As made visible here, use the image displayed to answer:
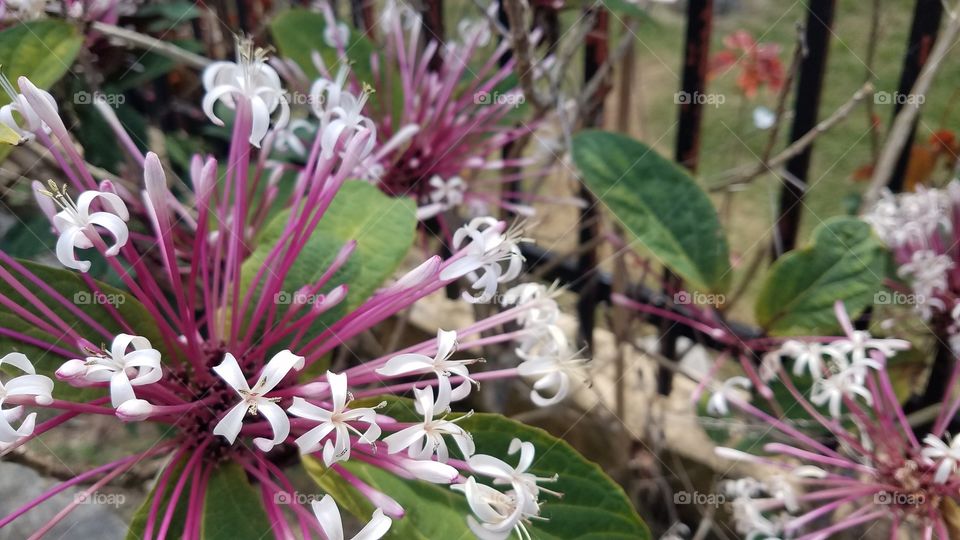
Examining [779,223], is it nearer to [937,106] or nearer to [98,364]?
[937,106]

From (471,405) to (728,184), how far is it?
2.26 feet

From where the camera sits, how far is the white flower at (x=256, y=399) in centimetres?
53

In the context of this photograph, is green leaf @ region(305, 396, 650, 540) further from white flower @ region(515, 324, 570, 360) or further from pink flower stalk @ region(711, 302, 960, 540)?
pink flower stalk @ region(711, 302, 960, 540)

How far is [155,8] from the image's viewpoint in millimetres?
1421

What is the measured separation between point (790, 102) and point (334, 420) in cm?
231

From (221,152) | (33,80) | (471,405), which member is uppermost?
(33,80)

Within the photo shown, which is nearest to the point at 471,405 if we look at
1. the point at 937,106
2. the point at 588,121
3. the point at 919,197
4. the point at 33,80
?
the point at 588,121

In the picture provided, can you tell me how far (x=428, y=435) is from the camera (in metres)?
0.59

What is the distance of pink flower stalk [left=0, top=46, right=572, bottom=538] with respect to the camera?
1.84ft

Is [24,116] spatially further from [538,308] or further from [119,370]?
[538,308]

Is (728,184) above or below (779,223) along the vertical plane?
above

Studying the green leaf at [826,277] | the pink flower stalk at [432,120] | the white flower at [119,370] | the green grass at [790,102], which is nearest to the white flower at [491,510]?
the white flower at [119,370]

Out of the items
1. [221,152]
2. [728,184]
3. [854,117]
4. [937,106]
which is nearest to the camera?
[728,184]

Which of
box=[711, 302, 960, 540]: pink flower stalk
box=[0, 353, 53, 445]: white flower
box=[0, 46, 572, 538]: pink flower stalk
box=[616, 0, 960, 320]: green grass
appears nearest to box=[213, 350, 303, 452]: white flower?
box=[0, 46, 572, 538]: pink flower stalk
